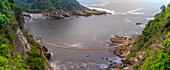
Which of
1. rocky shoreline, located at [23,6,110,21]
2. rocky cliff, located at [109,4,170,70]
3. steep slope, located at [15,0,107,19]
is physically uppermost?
steep slope, located at [15,0,107,19]

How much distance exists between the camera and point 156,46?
19.0 m

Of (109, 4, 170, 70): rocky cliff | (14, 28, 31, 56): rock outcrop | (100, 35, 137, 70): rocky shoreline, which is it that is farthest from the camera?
(100, 35, 137, 70): rocky shoreline

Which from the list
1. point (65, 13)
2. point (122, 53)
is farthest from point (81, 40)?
point (65, 13)

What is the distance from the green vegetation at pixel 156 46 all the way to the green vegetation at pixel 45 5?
46.0 m

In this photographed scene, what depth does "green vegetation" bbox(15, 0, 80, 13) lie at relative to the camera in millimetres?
65188

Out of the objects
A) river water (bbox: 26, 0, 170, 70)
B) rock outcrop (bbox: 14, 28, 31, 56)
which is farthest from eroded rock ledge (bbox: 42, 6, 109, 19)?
rock outcrop (bbox: 14, 28, 31, 56)

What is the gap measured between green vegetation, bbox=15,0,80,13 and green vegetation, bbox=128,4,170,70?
46004mm

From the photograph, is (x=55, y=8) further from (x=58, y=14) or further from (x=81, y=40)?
(x=81, y=40)

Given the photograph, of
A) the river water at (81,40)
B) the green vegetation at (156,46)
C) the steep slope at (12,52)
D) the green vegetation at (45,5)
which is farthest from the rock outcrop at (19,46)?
the green vegetation at (45,5)

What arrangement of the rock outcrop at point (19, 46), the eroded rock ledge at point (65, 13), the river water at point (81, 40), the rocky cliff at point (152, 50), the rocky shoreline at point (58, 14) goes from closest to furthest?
the rocky cliff at point (152, 50) → the rock outcrop at point (19, 46) → the river water at point (81, 40) → the rocky shoreline at point (58, 14) → the eroded rock ledge at point (65, 13)

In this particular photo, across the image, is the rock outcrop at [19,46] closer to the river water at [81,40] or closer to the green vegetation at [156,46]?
the river water at [81,40]

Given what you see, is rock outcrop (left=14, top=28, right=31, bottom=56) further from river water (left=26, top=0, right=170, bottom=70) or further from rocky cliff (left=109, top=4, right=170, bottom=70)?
rocky cliff (left=109, top=4, right=170, bottom=70)

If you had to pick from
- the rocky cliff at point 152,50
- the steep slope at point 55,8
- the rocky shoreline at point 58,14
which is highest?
the steep slope at point 55,8

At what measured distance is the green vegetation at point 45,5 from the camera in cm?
6519
